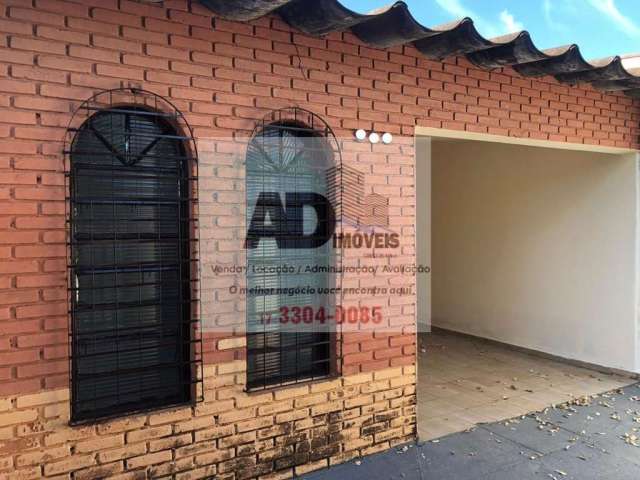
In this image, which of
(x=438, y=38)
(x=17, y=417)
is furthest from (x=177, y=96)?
(x=17, y=417)

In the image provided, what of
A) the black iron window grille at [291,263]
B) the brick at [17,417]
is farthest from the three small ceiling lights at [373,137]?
the brick at [17,417]

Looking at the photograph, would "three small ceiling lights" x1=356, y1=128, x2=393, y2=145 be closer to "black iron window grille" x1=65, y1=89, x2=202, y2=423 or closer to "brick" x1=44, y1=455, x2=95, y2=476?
"black iron window grille" x1=65, y1=89, x2=202, y2=423

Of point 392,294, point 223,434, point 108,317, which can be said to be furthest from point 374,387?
point 108,317

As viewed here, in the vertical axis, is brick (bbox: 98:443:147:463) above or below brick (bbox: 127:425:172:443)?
below

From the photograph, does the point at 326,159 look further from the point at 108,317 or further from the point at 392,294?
the point at 108,317

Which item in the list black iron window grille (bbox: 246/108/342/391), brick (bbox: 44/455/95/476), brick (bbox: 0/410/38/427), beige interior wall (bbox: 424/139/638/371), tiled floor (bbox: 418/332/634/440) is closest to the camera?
brick (bbox: 0/410/38/427)

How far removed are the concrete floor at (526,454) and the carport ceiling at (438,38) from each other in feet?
10.9

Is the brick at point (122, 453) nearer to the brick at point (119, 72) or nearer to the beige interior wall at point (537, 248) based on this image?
the brick at point (119, 72)

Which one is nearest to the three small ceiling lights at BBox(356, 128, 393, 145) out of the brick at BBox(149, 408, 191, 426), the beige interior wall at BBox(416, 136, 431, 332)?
the brick at BBox(149, 408, 191, 426)

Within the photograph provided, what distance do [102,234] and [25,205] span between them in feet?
1.62

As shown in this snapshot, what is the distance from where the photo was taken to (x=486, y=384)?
268 inches

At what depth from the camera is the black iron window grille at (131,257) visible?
3516 mm

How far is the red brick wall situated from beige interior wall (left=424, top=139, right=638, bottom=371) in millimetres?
2613

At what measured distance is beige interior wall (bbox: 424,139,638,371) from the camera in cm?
702
